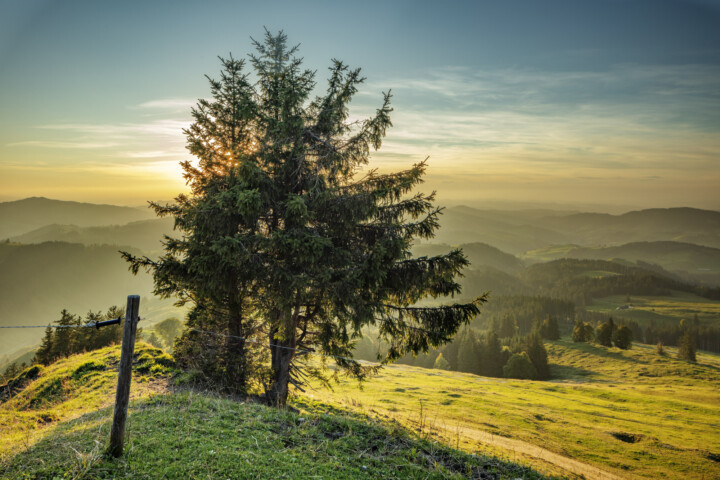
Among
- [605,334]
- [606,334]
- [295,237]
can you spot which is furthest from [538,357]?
[295,237]

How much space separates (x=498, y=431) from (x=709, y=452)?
21042 mm

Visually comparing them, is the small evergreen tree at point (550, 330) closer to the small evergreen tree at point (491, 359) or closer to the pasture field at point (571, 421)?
the small evergreen tree at point (491, 359)

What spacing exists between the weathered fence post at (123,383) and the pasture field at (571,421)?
7.52m

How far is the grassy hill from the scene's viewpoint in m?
5.62

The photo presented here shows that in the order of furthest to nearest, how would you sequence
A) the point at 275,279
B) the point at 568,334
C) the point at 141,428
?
1. the point at 568,334
2. the point at 275,279
3. the point at 141,428

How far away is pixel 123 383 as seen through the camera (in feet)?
19.0

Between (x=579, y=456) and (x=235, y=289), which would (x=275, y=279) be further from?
(x=579, y=456)

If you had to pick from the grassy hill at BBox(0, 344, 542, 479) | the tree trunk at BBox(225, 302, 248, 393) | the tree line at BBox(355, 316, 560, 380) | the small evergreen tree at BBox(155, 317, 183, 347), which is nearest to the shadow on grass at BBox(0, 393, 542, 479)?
the grassy hill at BBox(0, 344, 542, 479)

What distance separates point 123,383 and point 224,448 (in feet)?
7.50

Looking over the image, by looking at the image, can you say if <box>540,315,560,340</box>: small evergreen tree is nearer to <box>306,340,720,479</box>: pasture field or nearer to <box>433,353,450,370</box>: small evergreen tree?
<box>306,340,720,479</box>: pasture field

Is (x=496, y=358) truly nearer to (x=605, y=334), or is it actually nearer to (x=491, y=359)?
(x=491, y=359)

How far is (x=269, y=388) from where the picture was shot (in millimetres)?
13695

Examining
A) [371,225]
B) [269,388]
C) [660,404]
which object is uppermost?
[371,225]

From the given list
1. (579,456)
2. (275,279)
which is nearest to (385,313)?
(275,279)
